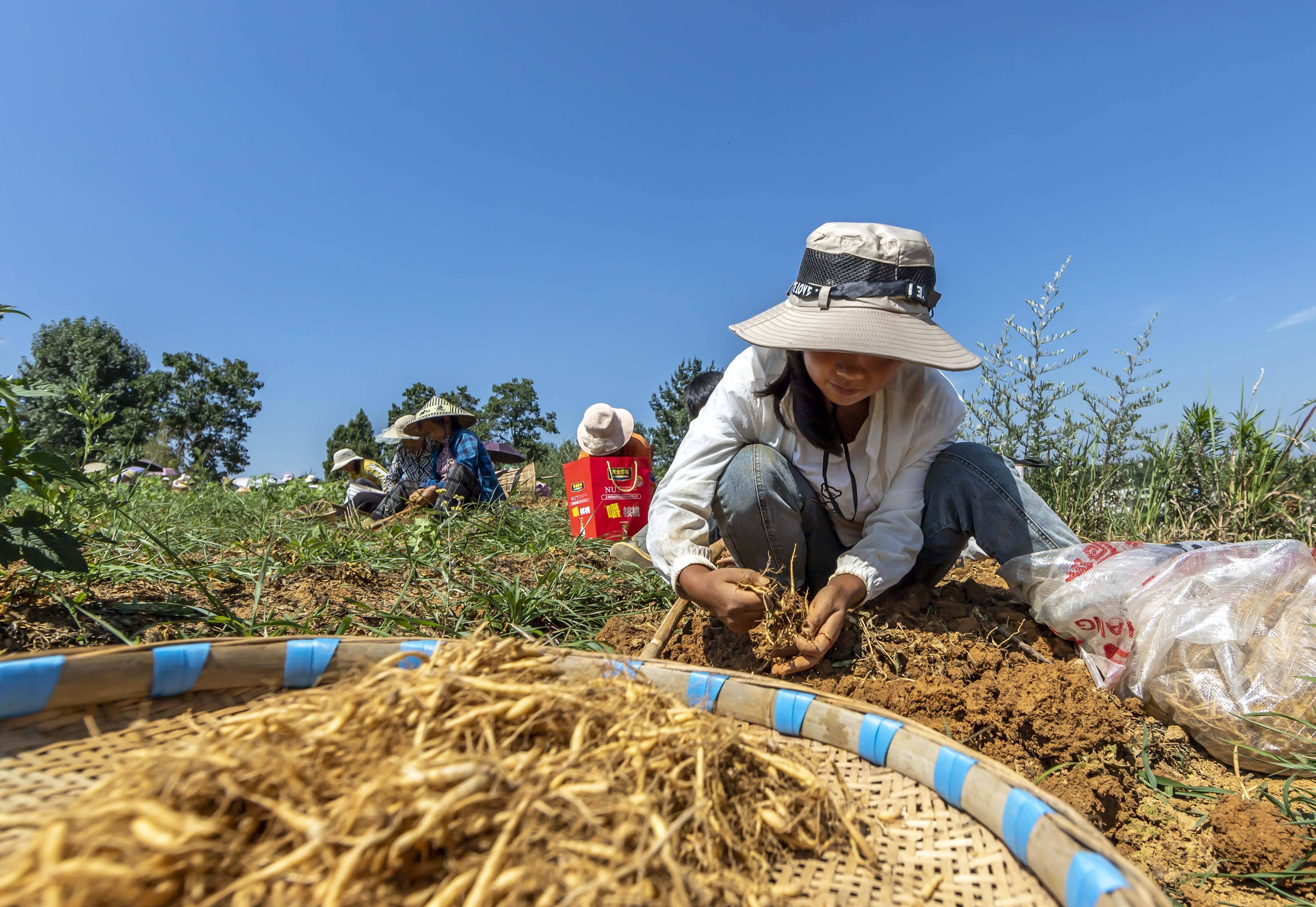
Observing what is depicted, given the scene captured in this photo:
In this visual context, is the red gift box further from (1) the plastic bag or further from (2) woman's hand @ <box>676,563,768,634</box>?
(1) the plastic bag

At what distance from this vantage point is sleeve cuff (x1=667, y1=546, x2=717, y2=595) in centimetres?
193

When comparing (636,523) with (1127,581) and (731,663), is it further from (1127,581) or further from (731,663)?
(1127,581)

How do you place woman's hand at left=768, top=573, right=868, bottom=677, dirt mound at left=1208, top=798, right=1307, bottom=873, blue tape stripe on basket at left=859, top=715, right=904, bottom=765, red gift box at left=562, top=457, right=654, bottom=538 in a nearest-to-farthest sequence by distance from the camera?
blue tape stripe on basket at left=859, top=715, right=904, bottom=765, dirt mound at left=1208, top=798, right=1307, bottom=873, woman's hand at left=768, top=573, right=868, bottom=677, red gift box at left=562, top=457, right=654, bottom=538

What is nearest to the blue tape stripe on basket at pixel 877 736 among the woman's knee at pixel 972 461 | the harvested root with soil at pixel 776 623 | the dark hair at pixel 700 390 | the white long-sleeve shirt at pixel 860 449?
the harvested root with soil at pixel 776 623

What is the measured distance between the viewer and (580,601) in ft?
8.87


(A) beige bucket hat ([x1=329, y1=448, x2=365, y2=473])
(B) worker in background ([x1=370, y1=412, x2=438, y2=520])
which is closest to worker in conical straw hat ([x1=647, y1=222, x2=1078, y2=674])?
(B) worker in background ([x1=370, y1=412, x2=438, y2=520])

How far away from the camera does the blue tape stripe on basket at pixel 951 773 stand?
935 mm

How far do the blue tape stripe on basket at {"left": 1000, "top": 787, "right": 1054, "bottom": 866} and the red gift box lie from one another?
11.2 ft

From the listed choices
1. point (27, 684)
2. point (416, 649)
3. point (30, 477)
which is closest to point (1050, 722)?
point (416, 649)

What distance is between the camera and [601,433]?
16.0ft

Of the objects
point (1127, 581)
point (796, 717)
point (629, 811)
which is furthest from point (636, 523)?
point (629, 811)

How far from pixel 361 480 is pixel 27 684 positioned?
230 inches

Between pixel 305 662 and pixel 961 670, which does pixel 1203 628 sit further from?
pixel 305 662

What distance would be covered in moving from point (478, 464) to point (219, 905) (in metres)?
4.86
